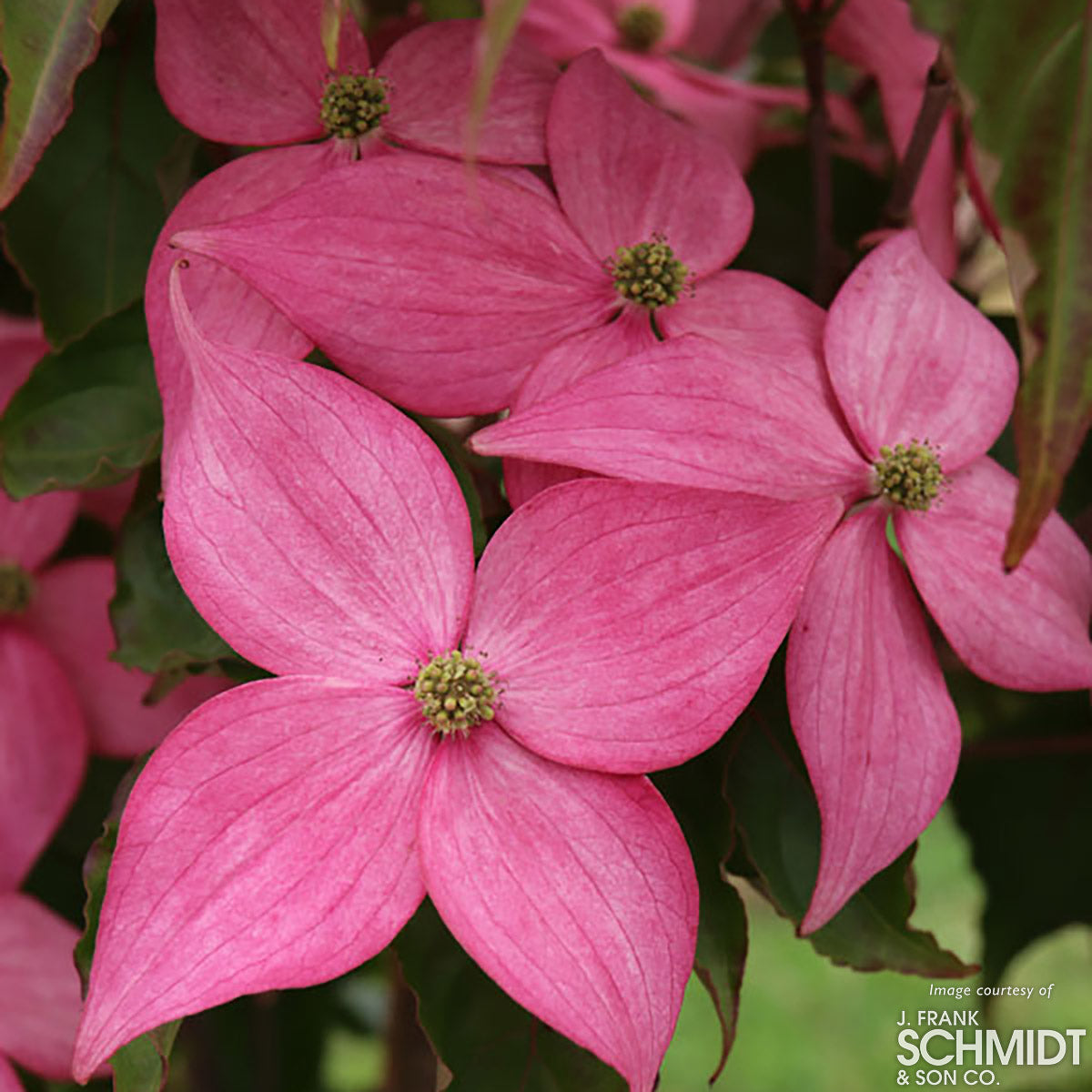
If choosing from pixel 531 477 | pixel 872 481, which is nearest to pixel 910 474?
pixel 872 481

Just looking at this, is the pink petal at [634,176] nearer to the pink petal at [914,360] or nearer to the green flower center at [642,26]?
the pink petal at [914,360]

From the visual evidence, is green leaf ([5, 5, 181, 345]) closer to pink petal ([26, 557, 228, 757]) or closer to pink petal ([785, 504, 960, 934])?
pink petal ([26, 557, 228, 757])

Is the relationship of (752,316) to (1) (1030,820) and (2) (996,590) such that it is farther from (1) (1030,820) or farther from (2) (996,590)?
(1) (1030,820)

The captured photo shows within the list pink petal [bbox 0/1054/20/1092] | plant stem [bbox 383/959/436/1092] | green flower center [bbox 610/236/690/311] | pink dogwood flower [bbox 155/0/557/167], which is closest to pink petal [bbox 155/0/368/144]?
pink dogwood flower [bbox 155/0/557/167]

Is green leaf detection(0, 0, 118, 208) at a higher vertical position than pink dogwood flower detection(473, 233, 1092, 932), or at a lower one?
higher

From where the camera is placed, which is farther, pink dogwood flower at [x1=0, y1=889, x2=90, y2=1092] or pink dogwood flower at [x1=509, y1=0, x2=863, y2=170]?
pink dogwood flower at [x1=509, y1=0, x2=863, y2=170]

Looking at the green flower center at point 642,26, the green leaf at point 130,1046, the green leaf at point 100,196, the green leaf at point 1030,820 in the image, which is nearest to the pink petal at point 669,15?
the green flower center at point 642,26

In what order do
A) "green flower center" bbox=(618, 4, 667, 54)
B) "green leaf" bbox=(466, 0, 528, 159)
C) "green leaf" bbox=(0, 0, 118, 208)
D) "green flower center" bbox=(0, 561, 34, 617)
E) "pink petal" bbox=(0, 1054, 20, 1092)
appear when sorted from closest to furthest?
"green leaf" bbox=(466, 0, 528, 159)
"green leaf" bbox=(0, 0, 118, 208)
"pink petal" bbox=(0, 1054, 20, 1092)
"green flower center" bbox=(0, 561, 34, 617)
"green flower center" bbox=(618, 4, 667, 54)
